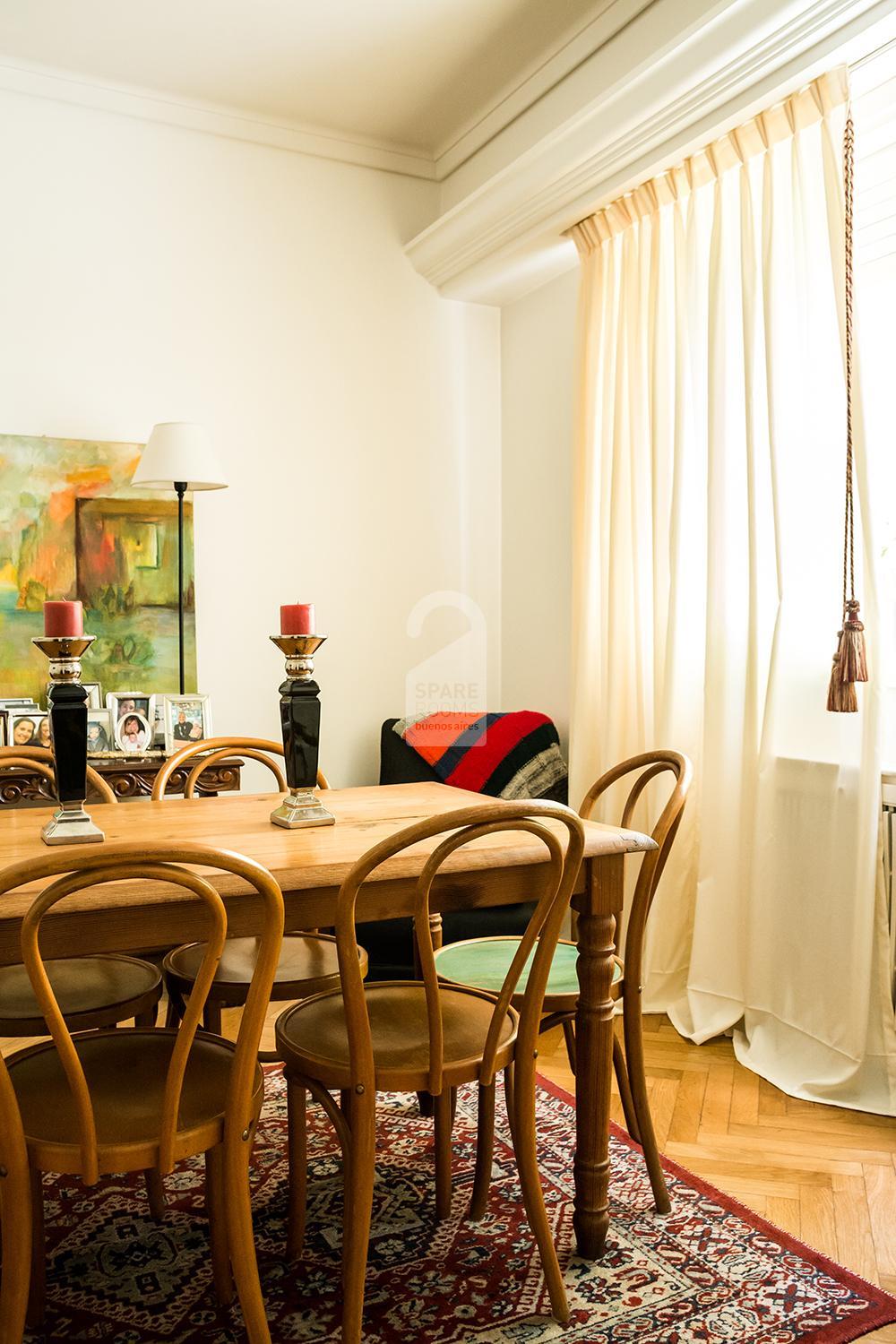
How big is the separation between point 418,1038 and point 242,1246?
0.42 m

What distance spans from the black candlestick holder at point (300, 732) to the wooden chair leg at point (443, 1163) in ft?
2.03

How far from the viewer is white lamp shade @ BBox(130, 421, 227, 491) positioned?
3.39m

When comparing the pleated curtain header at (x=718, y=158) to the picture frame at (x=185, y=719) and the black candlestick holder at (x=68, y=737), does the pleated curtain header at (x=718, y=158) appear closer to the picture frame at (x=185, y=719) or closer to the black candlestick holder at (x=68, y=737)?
the picture frame at (x=185, y=719)

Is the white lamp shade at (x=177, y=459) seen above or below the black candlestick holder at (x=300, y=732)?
above

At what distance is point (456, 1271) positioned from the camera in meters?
1.91

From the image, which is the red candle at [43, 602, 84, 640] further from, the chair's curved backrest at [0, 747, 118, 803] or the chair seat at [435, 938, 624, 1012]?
the chair seat at [435, 938, 624, 1012]

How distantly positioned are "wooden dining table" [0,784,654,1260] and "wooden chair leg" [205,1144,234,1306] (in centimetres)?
35

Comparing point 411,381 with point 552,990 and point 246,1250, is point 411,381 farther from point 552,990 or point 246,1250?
point 246,1250

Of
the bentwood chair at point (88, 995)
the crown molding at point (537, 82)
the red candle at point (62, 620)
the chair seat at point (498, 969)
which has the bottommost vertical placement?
the chair seat at point (498, 969)

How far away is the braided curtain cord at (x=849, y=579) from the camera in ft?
8.26

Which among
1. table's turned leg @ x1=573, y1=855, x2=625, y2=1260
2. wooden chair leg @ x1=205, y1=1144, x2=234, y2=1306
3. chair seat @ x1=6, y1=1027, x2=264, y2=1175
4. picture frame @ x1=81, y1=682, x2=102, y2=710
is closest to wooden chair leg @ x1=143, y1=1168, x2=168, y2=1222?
wooden chair leg @ x1=205, y1=1144, x2=234, y2=1306

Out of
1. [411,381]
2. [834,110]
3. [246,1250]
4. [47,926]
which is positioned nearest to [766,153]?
[834,110]

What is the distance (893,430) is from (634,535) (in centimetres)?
84

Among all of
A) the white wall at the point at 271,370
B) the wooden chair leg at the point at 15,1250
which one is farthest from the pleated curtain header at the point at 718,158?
the wooden chair leg at the point at 15,1250
